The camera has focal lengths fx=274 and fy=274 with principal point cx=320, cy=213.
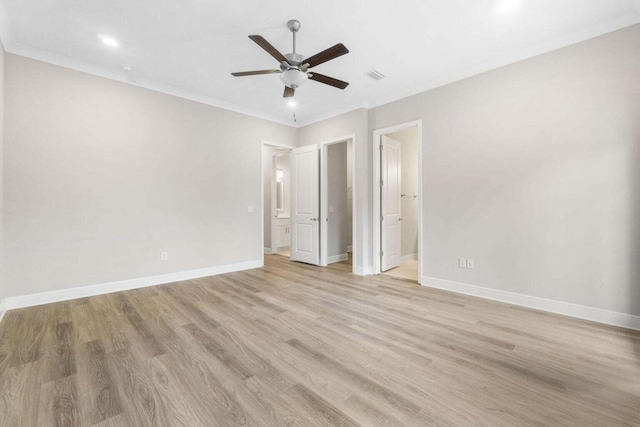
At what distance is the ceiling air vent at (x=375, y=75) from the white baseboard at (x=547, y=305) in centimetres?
302

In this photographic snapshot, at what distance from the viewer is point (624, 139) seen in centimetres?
269

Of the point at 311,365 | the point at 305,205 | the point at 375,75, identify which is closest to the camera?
the point at 311,365

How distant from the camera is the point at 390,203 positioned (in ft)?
16.5

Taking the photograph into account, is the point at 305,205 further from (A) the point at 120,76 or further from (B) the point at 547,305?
(B) the point at 547,305

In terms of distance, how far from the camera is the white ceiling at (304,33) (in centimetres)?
257

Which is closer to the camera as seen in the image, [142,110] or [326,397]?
[326,397]

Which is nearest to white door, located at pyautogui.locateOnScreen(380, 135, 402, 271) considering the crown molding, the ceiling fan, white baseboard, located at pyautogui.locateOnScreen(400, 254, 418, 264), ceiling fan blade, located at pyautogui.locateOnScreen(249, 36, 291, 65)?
white baseboard, located at pyautogui.locateOnScreen(400, 254, 418, 264)

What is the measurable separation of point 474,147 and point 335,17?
7.79ft

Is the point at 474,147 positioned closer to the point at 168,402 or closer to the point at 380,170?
the point at 380,170

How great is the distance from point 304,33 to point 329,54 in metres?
0.57

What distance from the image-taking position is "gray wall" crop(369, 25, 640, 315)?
2.70m

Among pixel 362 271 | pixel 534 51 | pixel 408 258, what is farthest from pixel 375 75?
pixel 408 258

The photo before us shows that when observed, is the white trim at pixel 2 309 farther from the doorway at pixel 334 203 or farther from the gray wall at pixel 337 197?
the gray wall at pixel 337 197

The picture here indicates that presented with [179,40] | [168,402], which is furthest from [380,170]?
[168,402]
